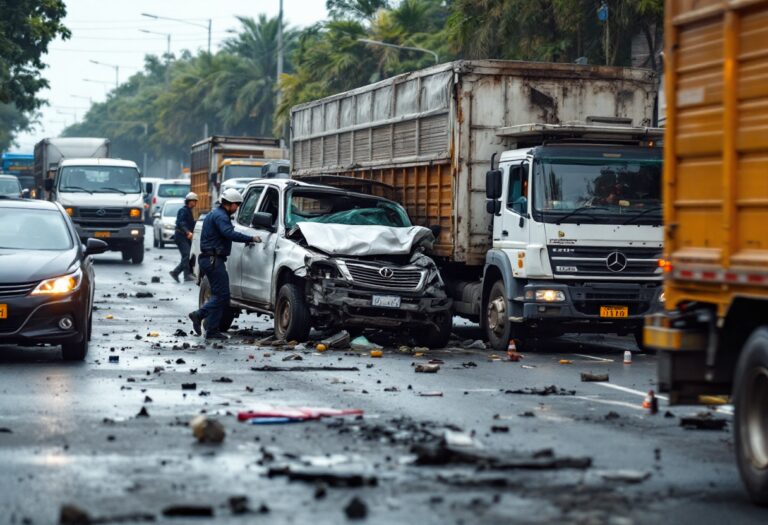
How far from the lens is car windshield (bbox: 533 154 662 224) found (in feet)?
54.7

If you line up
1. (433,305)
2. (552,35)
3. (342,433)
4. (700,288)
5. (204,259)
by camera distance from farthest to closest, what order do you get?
(552,35) < (204,259) < (433,305) < (342,433) < (700,288)

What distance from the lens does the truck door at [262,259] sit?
Answer: 18.0m

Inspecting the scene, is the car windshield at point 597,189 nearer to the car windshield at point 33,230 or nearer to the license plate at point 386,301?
the license plate at point 386,301

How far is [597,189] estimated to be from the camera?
1683cm

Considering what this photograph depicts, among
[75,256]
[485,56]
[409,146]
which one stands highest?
[485,56]

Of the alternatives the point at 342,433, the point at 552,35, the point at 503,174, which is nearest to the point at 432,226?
the point at 503,174

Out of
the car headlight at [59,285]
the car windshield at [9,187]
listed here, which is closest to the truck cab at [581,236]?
the car headlight at [59,285]

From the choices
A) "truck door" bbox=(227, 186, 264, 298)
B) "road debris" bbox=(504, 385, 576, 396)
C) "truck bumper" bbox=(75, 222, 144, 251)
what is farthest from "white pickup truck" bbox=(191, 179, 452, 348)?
"truck bumper" bbox=(75, 222, 144, 251)

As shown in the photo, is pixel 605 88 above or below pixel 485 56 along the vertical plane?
below

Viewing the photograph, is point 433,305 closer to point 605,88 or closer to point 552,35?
Result: point 605,88

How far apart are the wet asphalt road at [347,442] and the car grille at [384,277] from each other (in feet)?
2.71

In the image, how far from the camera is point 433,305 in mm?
16938

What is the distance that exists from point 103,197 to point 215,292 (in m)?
18.4

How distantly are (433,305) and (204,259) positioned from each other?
3215mm
